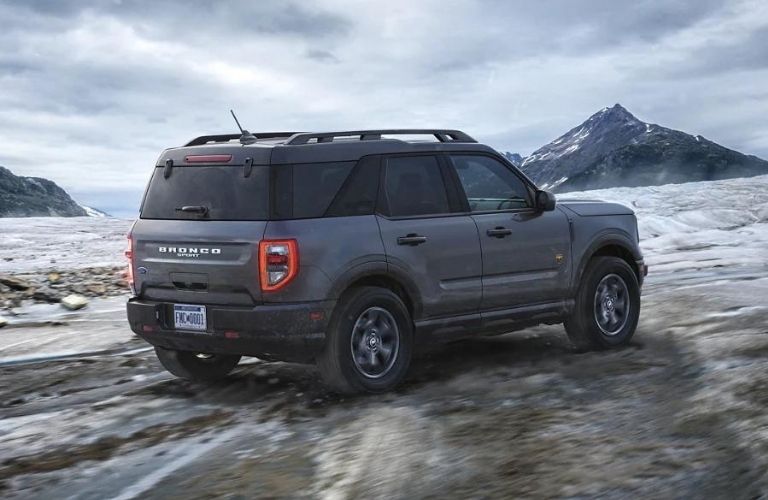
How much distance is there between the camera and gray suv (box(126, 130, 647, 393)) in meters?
5.70

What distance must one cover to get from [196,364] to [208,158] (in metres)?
1.75

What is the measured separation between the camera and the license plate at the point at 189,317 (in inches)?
232

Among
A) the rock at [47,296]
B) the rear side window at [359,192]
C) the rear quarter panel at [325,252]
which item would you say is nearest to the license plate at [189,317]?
the rear quarter panel at [325,252]

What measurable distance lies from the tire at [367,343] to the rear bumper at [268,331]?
0.12 m

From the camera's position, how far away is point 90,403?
245 inches

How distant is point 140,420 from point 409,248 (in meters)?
2.09

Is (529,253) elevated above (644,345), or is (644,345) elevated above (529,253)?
(529,253)

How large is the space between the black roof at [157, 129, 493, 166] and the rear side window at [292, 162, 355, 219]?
5cm

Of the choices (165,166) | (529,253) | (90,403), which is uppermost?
(165,166)

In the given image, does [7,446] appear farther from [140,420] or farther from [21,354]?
[21,354]

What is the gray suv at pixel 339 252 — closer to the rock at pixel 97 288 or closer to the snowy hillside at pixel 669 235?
the snowy hillside at pixel 669 235

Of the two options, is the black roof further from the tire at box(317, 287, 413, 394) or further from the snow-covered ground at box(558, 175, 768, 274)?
the snow-covered ground at box(558, 175, 768, 274)

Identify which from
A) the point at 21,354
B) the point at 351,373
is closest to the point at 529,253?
the point at 351,373

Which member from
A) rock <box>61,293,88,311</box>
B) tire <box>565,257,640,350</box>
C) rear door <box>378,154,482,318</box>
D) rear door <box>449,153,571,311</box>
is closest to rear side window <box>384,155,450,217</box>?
rear door <box>378,154,482,318</box>
